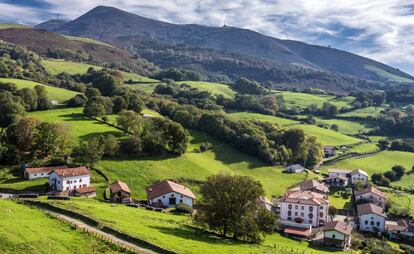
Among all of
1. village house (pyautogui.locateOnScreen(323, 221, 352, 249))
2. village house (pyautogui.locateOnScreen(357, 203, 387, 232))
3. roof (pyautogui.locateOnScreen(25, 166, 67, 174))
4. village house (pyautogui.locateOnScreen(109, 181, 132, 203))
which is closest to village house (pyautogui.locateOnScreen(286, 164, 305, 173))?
village house (pyautogui.locateOnScreen(357, 203, 387, 232))

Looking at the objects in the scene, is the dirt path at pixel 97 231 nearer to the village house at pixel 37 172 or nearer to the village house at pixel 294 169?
the village house at pixel 37 172

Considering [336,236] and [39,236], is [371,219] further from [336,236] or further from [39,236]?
[39,236]

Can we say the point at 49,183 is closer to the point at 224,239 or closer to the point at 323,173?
the point at 224,239

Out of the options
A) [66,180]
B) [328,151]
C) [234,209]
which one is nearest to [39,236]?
[234,209]

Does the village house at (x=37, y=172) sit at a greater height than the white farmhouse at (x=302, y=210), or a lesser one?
greater

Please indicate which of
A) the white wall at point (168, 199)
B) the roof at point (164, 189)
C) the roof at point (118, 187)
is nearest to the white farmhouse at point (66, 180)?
the roof at point (118, 187)

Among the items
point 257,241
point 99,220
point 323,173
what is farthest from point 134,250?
point 323,173

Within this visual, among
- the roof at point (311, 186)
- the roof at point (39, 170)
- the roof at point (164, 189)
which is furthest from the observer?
the roof at point (311, 186)
